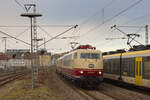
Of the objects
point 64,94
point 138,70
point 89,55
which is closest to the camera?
point 64,94

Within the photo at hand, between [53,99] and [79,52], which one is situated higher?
[79,52]

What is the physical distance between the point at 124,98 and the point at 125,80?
4678mm

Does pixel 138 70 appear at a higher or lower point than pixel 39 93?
higher

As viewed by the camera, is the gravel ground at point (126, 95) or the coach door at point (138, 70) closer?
the gravel ground at point (126, 95)

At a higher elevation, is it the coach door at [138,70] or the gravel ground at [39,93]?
the coach door at [138,70]

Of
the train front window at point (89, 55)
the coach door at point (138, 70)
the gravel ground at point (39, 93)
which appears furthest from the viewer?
the train front window at point (89, 55)

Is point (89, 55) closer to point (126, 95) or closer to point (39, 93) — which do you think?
point (126, 95)

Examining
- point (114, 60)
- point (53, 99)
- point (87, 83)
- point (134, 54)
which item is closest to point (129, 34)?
point (114, 60)

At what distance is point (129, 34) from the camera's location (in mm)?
25547

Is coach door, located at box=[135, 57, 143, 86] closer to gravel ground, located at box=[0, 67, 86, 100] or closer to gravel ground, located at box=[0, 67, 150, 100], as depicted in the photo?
gravel ground, located at box=[0, 67, 150, 100]

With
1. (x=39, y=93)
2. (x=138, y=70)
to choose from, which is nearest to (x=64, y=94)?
(x=39, y=93)

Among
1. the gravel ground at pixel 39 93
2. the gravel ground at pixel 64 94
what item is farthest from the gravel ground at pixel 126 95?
the gravel ground at pixel 39 93

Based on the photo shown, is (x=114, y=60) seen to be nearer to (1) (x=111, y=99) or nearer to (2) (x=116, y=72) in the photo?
(2) (x=116, y=72)

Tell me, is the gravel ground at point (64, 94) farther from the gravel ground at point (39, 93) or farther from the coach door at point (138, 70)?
the coach door at point (138, 70)
